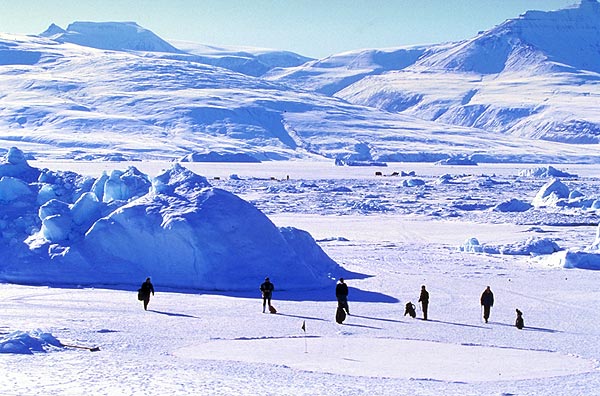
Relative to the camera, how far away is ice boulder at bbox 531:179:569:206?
4178cm

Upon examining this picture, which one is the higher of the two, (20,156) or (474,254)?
(20,156)

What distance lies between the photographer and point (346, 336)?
46.9ft

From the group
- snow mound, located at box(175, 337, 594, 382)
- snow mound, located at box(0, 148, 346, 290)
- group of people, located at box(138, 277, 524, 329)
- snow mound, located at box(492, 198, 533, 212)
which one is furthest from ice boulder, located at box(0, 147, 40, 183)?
snow mound, located at box(492, 198, 533, 212)

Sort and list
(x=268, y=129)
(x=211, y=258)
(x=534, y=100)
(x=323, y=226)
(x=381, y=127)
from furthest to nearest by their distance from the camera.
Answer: (x=534, y=100) < (x=381, y=127) < (x=268, y=129) < (x=323, y=226) < (x=211, y=258)

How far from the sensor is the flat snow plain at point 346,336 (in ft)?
36.2

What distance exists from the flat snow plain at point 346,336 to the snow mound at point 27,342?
7.7 inches

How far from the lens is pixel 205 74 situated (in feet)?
505

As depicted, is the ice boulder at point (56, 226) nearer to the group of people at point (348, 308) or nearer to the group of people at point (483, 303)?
the group of people at point (348, 308)

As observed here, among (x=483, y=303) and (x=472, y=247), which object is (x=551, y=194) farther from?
(x=483, y=303)

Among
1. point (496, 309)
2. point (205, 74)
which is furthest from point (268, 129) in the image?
point (496, 309)

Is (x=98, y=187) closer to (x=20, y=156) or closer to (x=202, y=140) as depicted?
(x=20, y=156)

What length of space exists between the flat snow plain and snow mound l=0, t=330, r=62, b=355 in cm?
20

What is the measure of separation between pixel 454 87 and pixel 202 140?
87.1 m

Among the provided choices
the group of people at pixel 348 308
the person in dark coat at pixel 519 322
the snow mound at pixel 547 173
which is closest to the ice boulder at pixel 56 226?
the group of people at pixel 348 308
